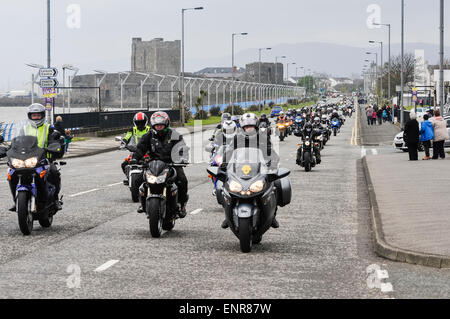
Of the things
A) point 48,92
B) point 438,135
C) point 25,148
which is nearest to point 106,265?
point 25,148

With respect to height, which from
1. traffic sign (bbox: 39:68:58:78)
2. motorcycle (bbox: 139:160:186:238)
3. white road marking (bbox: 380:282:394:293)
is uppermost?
traffic sign (bbox: 39:68:58:78)

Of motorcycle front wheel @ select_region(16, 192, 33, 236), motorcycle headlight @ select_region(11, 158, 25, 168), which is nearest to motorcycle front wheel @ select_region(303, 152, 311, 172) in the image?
motorcycle front wheel @ select_region(16, 192, 33, 236)

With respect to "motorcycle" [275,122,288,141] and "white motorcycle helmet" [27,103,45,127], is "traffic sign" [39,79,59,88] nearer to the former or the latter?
"motorcycle" [275,122,288,141]

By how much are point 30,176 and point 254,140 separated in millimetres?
3101

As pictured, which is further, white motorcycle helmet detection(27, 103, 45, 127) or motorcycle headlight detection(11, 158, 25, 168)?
white motorcycle helmet detection(27, 103, 45, 127)

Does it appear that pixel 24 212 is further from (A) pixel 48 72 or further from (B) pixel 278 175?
(A) pixel 48 72

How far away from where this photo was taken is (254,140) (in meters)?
11.0

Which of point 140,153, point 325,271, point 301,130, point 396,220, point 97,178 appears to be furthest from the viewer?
point 301,130

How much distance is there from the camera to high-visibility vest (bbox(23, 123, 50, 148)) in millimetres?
12291

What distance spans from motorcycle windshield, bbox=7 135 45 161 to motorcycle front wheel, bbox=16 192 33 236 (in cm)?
52
